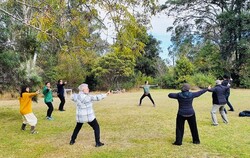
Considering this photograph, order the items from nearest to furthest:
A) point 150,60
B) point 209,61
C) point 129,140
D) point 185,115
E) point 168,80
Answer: point 185,115
point 129,140
point 168,80
point 150,60
point 209,61

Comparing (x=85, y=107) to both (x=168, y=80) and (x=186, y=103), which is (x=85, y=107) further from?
(x=168, y=80)

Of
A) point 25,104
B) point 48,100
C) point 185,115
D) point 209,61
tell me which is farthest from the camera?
point 209,61

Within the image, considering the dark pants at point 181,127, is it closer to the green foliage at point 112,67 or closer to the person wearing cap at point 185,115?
the person wearing cap at point 185,115

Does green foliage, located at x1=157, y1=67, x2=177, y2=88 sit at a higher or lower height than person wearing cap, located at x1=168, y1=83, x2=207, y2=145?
higher

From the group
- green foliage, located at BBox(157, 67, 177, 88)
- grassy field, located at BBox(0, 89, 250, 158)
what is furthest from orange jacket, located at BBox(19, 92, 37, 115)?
green foliage, located at BBox(157, 67, 177, 88)

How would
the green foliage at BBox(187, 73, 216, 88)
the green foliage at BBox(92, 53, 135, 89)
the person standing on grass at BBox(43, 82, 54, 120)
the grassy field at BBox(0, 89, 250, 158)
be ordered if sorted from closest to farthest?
the grassy field at BBox(0, 89, 250, 158) → the person standing on grass at BBox(43, 82, 54, 120) → the green foliage at BBox(92, 53, 135, 89) → the green foliage at BBox(187, 73, 216, 88)

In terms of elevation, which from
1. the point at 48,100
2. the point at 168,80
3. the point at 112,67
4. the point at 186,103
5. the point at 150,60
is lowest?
the point at 48,100

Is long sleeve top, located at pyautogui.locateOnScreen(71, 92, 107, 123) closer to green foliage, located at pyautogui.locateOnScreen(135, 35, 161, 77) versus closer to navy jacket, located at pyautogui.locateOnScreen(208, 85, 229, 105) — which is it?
navy jacket, located at pyautogui.locateOnScreen(208, 85, 229, 105)

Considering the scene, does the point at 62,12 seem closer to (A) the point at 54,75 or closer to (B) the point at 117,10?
(B) the point at 117,10

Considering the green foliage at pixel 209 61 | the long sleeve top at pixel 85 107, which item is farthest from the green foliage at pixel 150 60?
the long sleeve top at pixel 85 107

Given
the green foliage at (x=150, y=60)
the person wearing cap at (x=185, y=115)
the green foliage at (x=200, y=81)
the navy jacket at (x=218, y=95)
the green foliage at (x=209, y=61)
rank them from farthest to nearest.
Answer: the green foliage at (x=150, y=60), the green foliage at (x=209, y=61), the green foliage at (x=200, y=81), the navy jacket at (x=218, y=95), the person wearing cap at (x=185, y=115)

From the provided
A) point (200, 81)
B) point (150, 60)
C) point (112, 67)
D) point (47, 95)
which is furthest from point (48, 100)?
point (150, 60)

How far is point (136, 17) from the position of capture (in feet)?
22.7

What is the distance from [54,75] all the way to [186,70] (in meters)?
15.1
